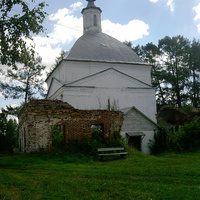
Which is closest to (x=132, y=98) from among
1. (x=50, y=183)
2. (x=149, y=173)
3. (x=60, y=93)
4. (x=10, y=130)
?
(x=60, y=93)

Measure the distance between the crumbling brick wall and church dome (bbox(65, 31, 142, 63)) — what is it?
12.4 meters

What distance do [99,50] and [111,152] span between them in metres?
15.6

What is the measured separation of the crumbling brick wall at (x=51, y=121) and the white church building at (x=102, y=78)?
27.7ft

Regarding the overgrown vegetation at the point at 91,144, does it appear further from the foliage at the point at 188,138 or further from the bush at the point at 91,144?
the foliage at the point at 188,138

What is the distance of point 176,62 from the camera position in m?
38.7

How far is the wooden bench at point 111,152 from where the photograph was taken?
11.4 meters

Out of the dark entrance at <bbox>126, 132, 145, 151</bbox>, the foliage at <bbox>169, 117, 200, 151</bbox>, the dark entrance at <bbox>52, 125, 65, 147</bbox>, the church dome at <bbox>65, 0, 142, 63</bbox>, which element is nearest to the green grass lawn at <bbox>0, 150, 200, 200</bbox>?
the dark entrance at <bbox>52, 125, 65, 147</bbox>

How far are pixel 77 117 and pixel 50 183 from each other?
6174mm

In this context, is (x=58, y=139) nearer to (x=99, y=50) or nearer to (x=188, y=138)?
(x=188, y=138)

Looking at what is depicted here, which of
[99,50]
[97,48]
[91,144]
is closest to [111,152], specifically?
[91,144]

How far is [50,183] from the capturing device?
6.67 m

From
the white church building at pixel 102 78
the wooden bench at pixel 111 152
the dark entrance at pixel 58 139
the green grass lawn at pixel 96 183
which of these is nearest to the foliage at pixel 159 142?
the white church building at pixel 102 78

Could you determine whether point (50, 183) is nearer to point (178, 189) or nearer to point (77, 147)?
point (178, 189)

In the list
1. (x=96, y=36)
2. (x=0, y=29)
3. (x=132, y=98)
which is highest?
(x=96, y=36)
